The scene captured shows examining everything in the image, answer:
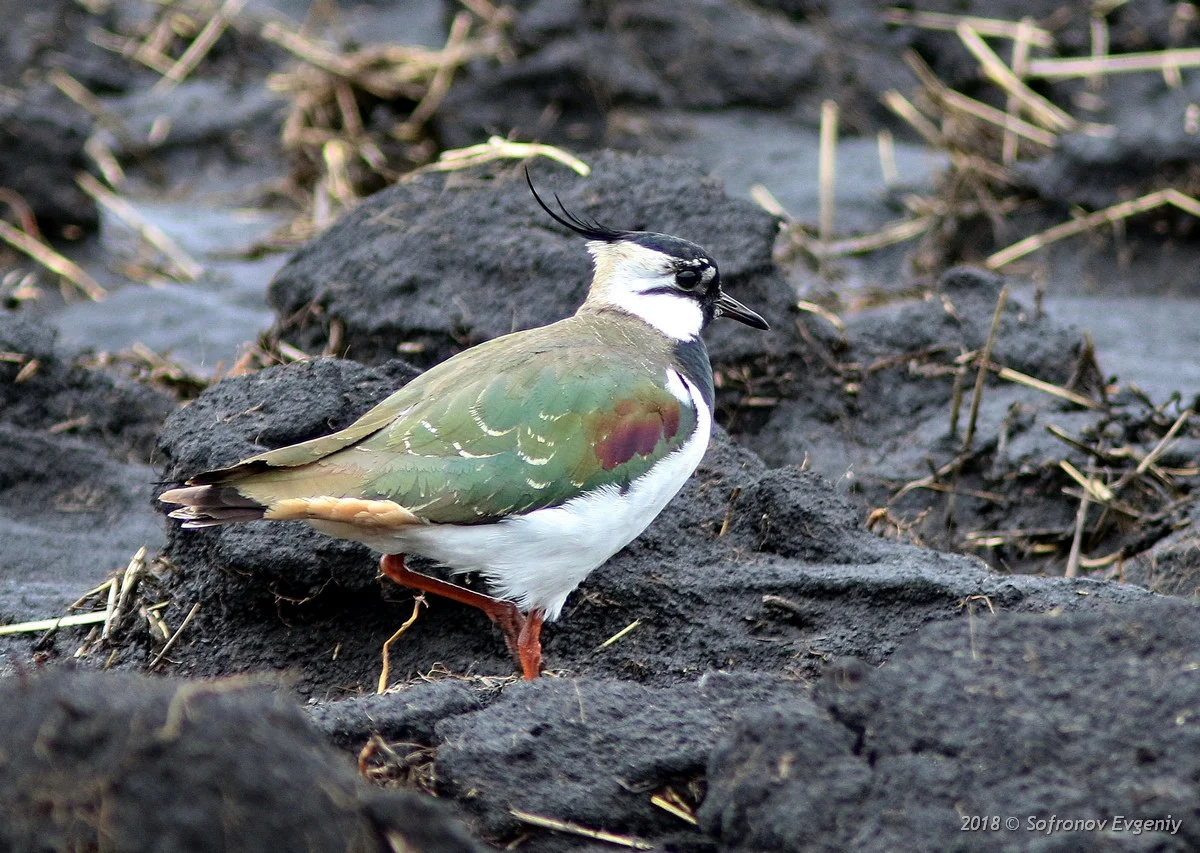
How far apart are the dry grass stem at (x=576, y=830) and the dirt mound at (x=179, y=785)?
581 millimetres

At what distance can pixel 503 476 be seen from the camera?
14.9 ft

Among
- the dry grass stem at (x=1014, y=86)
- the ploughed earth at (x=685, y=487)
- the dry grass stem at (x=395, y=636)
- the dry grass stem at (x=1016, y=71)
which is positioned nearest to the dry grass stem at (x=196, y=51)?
the ploughed earth at (x=685, y=487)

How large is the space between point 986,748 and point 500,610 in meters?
1.98

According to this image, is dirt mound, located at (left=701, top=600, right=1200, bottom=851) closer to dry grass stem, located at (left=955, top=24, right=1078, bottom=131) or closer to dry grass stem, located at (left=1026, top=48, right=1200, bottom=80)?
dry grass stem, located at (left=955, top=24, right=1078, bottom=131)

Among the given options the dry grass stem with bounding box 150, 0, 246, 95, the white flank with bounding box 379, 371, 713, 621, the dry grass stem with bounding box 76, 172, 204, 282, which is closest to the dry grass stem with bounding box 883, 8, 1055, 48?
the dry grass stem with bounding box 150, 0, 246, 95

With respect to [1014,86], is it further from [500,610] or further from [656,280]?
[500,610]

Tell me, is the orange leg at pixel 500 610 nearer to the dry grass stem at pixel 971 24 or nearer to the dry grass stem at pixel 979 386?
the dry grass stem at pixel 979 386

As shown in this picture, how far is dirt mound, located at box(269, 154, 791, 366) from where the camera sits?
6.51m

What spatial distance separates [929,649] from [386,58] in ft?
29.1

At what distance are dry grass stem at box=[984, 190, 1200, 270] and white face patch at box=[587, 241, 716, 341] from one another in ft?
15.0

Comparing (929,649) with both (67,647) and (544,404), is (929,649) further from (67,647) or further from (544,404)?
(67,647)

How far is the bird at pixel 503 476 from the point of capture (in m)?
4.43

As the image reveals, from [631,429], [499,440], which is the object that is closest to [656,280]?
[631,429]

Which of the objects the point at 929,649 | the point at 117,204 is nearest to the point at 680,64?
the point at 117,204
